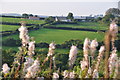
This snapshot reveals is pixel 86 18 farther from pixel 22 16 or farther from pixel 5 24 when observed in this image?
pixel 5 24

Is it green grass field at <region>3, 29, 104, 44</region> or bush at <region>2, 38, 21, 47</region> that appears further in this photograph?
green grass field at <region>3, 29, 104, 44</region>

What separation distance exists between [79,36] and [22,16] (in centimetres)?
554

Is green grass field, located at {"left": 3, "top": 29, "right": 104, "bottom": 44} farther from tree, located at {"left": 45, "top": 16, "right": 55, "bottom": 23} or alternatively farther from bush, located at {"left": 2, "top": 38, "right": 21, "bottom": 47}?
bush, located at {"left": 2, "top": 38, "right": 21, "bottom": 47}

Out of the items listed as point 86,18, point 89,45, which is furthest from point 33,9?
point 89,45

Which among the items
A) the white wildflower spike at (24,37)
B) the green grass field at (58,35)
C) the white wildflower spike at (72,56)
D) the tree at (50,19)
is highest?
the tree at (50,19)

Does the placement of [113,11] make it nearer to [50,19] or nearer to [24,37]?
[50,19]

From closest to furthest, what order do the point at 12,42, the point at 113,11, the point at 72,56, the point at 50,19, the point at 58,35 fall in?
the point at 72,56 → the point at 12,42 → the point at 58,35 → the point at 50,19 → the point at 113,11

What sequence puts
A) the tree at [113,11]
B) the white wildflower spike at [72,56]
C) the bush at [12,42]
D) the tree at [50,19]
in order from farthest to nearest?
1. the tree at [113,11]
2. the tree at [50,19]
3. the bush at [12,42]
4. the white wildflower spike at [72,56]

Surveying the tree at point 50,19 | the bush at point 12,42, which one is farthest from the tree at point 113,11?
the bush at point 12,42

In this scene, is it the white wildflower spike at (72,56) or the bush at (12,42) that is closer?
the white wildflower spike at (72,56)

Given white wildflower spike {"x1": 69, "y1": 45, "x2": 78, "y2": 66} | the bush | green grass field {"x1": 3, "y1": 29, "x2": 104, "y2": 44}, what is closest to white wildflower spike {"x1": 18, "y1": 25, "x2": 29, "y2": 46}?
white wildflower spike {"x1": 69, "y1": 45, "x2": 78, "y2": 66}

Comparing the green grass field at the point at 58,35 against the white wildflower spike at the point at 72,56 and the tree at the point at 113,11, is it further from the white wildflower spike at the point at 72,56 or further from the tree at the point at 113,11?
the white wildflower spike at the point at 72,56

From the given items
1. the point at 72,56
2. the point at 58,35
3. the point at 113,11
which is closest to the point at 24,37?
the point at 72,56

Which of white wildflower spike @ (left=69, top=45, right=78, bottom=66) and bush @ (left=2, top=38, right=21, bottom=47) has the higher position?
white wildflower spike @ (left=69, top=45, right=78, bottom=66)
